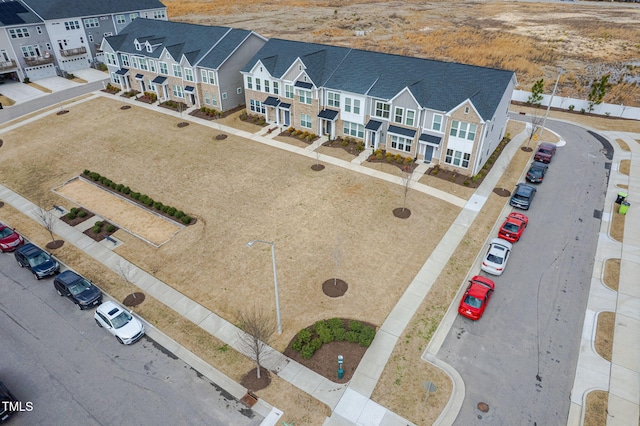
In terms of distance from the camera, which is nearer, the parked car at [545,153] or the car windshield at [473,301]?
the car windshield at [473,301]

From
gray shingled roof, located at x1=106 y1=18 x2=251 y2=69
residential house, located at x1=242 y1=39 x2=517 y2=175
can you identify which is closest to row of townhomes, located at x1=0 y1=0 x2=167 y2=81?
gray shingled roof, located at x1=106 y1=18 x2=251 y2=69

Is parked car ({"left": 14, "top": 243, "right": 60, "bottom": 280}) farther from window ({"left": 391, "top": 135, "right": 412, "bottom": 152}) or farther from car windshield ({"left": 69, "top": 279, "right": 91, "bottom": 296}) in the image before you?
window ({"left": 391, "top": 135, "right": 412, "bottom": 152})

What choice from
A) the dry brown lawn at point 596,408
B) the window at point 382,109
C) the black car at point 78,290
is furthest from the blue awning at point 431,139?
the black car at point 78,290

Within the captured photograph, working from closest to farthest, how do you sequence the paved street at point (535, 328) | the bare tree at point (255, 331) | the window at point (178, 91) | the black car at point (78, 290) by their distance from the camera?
the paved street at point (535, 328) < the bare tree at point (255, 331) < the black car at point (78, 290) < the window at point (178, 91)

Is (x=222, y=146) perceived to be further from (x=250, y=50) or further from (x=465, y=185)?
(x=465, y=185)

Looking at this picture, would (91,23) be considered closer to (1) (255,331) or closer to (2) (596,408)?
(1) (255,331)

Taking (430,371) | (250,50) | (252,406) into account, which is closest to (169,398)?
(252,406)

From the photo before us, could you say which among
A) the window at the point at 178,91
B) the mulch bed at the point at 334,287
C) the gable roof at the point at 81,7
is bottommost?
the mulch bed at the point at 334,287

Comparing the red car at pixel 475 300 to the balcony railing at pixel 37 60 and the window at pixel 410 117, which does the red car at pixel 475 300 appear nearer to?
the window at pixel 410 117
